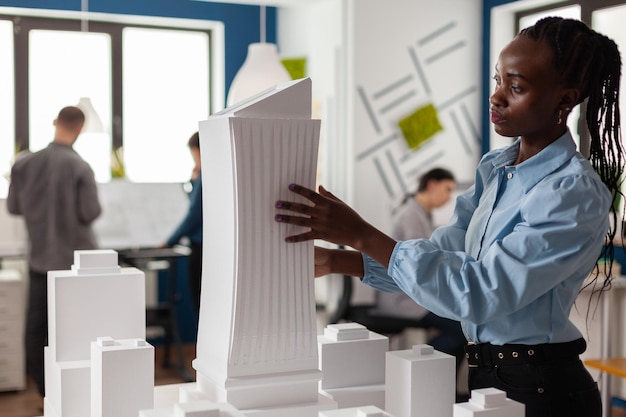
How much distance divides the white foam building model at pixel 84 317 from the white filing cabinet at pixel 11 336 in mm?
3377

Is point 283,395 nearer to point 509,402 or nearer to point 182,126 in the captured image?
point 509,402

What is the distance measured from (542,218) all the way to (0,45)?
5133 millimetres

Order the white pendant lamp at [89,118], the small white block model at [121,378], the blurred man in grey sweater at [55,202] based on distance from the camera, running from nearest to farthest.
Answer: the small white block model at [121,378] < the blurred man in grey sweater at [55,202] < the white pendant lamp at [89,118]

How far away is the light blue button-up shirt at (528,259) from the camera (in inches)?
48.6

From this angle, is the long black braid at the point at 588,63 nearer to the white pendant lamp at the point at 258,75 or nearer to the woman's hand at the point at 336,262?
the woman's hand at the point at 336,262

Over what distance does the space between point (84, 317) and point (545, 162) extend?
0.89 m

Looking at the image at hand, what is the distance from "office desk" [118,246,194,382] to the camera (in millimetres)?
5027

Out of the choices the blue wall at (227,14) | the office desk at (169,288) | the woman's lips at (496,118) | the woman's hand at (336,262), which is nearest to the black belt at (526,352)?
the woman's hand at (336,262)

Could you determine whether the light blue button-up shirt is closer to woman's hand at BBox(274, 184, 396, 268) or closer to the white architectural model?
woman's hand at BBox(274, 184, 396, 268)

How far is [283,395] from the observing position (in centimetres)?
137

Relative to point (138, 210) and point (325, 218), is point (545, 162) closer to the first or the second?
point (325, 218)

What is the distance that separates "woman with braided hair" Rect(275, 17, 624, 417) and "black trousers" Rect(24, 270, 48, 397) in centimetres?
311

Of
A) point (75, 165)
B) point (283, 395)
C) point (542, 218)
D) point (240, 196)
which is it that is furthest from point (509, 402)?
point (75, 165)

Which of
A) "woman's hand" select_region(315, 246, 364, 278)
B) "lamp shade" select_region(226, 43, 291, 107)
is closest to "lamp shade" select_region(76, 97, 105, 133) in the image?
"lamp shade" select_region(226, 43, 291, 107)
